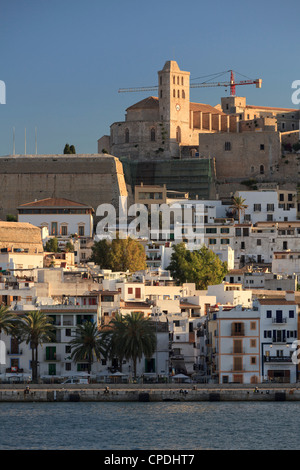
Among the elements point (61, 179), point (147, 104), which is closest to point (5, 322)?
point (61, 179)

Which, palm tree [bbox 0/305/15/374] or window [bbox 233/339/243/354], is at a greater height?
palm tree [bbox 0/305/15/374]

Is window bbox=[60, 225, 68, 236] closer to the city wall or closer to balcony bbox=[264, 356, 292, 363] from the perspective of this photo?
the city wall

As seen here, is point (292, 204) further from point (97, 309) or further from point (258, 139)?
point (97, 309)

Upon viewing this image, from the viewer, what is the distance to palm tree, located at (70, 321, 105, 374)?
70.9 m

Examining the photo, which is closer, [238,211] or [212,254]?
[212,254]

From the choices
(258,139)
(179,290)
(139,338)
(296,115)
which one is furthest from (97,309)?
(296,115)

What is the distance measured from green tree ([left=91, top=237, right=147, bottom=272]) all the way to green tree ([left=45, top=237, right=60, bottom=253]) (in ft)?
15.3

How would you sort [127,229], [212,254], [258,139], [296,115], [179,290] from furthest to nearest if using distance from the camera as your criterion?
[296,115] < [258,139] < [127,229] < [212,254] < [179,290]

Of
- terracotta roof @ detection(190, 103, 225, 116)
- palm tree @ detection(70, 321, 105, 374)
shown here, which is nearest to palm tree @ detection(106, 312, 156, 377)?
palm tree @ detection(70, 321, 105, 374)

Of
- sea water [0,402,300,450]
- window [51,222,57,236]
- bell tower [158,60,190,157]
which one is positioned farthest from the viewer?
bell tower [158,60,190,157]

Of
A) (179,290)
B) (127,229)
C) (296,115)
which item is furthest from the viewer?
(296,115)
